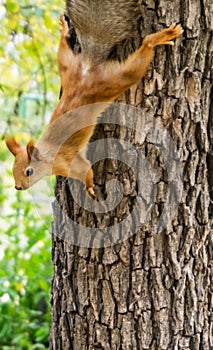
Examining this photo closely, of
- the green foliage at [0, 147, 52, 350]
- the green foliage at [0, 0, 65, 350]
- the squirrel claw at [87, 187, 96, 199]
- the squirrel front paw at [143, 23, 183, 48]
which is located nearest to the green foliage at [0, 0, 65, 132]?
the green foliage at [0, 0, 65, 350]

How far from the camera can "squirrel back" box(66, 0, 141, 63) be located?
1.10 meters

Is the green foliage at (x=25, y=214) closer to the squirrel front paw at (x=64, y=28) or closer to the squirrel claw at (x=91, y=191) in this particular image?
the squirrel front paw at (x=64, y=28)

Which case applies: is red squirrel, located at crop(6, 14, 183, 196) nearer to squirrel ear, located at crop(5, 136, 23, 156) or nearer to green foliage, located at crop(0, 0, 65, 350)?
squirrel ear, located at crop(5, 136, 23, 156)

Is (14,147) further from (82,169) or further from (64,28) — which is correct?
(64,28)

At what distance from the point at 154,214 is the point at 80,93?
330mm

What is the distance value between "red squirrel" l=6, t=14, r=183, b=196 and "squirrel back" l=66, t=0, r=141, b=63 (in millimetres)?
17

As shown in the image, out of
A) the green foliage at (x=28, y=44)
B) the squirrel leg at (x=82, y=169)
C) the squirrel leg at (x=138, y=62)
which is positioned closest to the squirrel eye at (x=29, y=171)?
the squirrel leg at (x=82, y=169)

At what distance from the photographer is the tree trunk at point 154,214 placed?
1.20m

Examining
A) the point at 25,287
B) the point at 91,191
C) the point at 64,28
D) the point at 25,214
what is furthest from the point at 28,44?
the point at 91,191

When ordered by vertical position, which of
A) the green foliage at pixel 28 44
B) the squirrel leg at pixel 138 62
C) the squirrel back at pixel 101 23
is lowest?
the squirrel leg at pixel 138 62

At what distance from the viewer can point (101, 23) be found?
1.11 meters

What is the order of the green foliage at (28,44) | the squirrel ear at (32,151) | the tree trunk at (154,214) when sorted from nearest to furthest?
the squirrel ear at (32,151) → the tree trunk at (154,214) → the green foliage at (28,44)

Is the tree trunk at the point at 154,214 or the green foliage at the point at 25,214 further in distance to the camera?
the green foliage at the point at 25,214

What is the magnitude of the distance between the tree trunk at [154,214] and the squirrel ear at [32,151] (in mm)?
186
